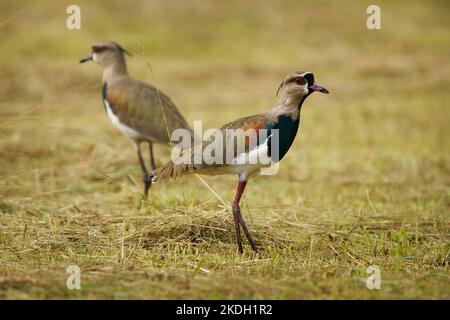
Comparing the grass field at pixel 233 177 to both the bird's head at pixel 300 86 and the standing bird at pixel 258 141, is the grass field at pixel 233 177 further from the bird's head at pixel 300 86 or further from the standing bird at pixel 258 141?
the bird's head at pixel 300 86

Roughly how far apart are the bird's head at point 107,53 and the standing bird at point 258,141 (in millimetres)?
2668

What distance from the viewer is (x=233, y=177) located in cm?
840

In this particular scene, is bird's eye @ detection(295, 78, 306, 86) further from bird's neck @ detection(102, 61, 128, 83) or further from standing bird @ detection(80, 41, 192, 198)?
bird's neck @ detection(102, 61, 128, 83)

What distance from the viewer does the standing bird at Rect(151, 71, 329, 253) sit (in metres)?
5.29

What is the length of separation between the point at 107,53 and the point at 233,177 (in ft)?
6.28

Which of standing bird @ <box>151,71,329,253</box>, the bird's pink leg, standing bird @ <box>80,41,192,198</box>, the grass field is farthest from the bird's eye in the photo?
standing bird @ <box>80,41,192,198</box>

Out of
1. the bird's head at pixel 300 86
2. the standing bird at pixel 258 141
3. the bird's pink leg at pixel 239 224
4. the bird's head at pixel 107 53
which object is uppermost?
the bird's head at pixel 107 53

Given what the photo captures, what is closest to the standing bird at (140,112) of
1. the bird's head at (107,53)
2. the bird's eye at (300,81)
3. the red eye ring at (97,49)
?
the bird's head at (107,53)

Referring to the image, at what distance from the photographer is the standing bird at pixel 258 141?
5.29 meters

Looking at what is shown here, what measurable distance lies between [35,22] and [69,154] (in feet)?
24.7

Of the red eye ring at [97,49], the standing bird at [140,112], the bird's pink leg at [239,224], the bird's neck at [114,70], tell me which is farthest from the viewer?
the red eye ring at [97,49]

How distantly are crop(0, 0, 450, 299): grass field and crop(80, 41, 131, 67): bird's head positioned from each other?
75 centimetres

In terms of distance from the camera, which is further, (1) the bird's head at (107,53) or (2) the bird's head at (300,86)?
(1) the bird's head at (107,53)

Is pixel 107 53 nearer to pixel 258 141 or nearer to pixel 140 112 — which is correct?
pixel 140 112
